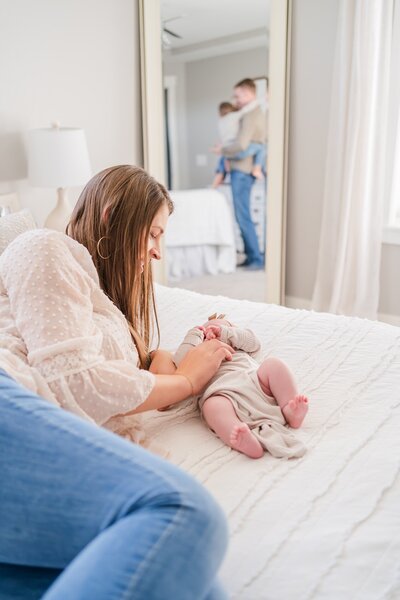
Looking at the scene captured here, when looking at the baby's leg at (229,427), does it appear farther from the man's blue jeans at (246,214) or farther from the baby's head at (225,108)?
the baby's head at (225,108)

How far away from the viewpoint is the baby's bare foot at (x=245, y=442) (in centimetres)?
117

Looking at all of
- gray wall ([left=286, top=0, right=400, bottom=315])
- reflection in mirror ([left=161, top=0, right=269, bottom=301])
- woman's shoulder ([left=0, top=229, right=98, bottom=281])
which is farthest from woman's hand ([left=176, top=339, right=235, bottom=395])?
reflection in mirror ([left=161, top=0, right=269, bottom=301])

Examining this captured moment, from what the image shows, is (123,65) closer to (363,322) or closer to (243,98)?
(243,98)

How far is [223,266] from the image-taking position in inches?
191

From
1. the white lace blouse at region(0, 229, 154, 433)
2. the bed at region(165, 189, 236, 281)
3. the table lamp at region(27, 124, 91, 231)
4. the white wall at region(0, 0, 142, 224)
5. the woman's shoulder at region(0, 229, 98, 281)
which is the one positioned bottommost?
the bed at region(165, 189, 236, 281)

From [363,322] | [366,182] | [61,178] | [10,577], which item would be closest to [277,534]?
[10,577]

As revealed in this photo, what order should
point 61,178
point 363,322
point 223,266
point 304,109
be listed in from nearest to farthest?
point 363,322 < point 61,178 < point 304,109 < point 223,266

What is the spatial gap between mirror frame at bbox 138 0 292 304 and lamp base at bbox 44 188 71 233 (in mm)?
884

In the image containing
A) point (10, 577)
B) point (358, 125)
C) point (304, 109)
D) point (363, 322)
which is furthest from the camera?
point (304, 109)

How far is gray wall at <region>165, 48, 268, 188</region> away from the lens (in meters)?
5.50

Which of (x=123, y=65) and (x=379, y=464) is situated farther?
(x=123, y=65)

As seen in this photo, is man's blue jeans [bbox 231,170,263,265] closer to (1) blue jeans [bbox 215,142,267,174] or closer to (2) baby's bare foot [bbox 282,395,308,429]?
(1) blue jeans [bbox 215,142,267,174]

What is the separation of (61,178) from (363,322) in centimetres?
173

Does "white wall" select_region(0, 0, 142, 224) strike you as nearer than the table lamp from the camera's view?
No
